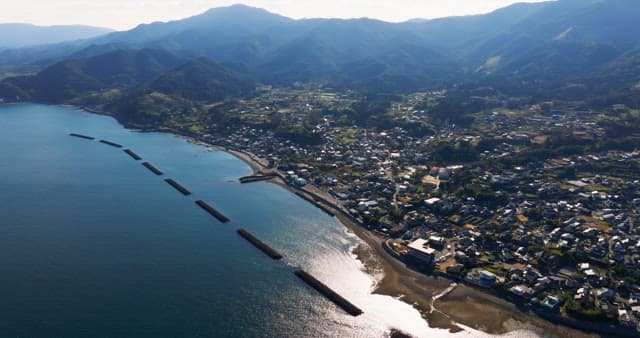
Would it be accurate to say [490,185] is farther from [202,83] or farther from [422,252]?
[202,83]

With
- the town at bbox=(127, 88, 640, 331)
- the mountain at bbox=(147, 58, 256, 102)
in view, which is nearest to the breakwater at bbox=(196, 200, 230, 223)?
the town at bbox=(127, 88, 640, 331)

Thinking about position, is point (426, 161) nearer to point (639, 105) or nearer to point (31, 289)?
point (31, 289)

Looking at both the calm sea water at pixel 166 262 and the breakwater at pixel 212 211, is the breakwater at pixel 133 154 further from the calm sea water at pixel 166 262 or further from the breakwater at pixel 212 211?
the breakwater at pixel 212 211

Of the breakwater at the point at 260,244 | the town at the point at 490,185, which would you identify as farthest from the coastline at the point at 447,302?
the breakwater at the point at 260,244

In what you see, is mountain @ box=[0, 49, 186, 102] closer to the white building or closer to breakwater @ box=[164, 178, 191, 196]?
breakwater @ box=[164, 178, 191, 196]

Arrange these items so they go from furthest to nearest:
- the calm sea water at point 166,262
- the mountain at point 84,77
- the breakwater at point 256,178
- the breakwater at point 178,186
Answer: the mountain at point 84,77, the breakwater at point 256,178, the breakwater at point 178,186, the calm sea water at point 166,262

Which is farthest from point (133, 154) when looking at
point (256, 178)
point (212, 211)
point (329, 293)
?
point (329, 293)
